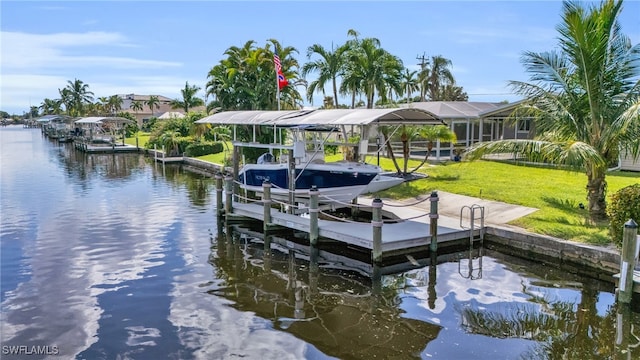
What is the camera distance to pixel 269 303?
10.1 metres

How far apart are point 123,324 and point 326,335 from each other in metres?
3.66

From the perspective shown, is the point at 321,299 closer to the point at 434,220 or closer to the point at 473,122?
the point at 434,220

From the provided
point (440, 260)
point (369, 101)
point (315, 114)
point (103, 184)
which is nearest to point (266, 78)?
point (369, 101)

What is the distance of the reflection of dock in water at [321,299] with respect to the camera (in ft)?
27.7

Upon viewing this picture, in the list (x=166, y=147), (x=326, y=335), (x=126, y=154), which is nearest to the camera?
(x=326, y=335)

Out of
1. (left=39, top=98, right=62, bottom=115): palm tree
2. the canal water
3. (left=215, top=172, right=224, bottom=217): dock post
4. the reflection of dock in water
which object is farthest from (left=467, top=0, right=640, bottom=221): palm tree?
(left=39, top=98, right=62, bottom=115): palm tree

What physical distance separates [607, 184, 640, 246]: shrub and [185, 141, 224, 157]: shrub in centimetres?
3262

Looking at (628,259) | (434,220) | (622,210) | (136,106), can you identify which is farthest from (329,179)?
(136,106)

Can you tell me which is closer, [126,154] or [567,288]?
[567,288]

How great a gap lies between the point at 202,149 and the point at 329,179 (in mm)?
25496

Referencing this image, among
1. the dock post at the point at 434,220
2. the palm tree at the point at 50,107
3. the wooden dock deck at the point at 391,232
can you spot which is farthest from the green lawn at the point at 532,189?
the palm tree at the point at 50,107

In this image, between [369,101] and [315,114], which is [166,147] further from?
[315,114]

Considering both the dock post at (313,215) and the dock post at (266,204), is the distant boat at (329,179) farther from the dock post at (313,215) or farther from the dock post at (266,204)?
the dock post at (313,215)

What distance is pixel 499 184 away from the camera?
19.4 m
